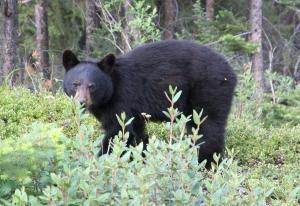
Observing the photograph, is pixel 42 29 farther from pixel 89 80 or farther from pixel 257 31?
pixel 89 80

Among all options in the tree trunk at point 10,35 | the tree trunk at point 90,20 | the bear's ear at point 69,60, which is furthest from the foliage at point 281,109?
the tree trunk at point 90,20

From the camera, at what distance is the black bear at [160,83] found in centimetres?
677

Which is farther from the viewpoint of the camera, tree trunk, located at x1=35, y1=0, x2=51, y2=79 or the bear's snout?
tree trunk, located at x1=35, y1=0, x2=51, y2=79

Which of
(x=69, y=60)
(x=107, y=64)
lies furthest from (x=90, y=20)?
(x=107, y=64)

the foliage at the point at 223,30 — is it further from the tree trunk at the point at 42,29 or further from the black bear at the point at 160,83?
the black bear at the point at 160,83

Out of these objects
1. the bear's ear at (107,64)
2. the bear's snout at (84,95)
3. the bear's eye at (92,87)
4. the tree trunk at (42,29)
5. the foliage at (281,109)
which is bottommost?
the foliage at (281,109)

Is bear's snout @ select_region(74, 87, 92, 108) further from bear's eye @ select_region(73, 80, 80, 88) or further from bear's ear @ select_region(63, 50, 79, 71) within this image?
bear's ear @ select_region(63, 50, 79, 71)

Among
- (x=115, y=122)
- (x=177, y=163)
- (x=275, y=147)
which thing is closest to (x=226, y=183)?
(x=177, y=163)

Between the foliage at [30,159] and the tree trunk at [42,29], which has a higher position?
the foliage at [30,159]

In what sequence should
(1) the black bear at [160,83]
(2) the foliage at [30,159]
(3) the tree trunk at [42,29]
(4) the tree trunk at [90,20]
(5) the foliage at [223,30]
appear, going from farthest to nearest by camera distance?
(4) the tree trunk at [90,20], (3) the tree trunk at [42,29], (5) the foliage at [223,30], (1) the black bear at [160,83], (2) the foliage at [30,159]

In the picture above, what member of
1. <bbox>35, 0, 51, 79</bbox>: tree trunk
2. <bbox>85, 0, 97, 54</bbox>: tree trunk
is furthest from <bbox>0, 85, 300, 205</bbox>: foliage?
<bbox>85, 0, 97, 54</bbox>: tree trunk

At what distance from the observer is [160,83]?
701 centimetres

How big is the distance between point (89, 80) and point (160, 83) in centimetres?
81

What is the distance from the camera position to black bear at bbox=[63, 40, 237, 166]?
6.77 m
